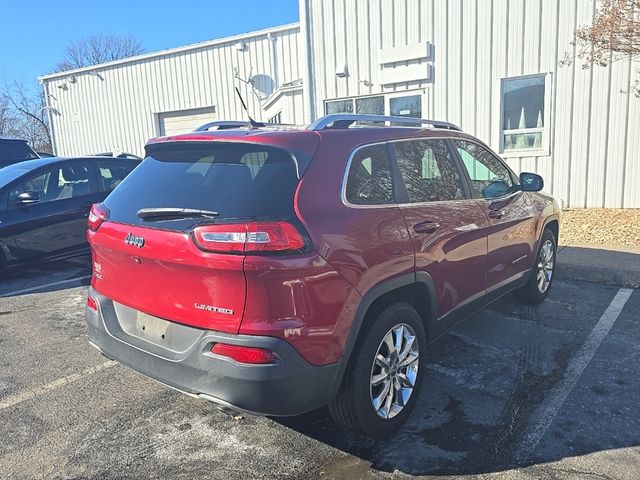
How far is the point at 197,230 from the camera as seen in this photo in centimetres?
247

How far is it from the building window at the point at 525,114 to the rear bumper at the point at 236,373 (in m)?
9.20

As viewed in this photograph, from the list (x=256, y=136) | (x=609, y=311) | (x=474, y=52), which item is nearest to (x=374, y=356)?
(x=256, y=136)

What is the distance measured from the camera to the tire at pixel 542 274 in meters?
5.09

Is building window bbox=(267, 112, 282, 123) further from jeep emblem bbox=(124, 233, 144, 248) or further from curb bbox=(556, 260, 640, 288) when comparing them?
jeep emblem bbox=(124, 233, 144, 248)

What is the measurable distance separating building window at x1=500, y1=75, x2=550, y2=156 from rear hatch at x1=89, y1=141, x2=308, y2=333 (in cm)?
897

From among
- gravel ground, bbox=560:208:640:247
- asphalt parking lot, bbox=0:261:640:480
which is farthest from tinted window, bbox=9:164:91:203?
gravel ground, bbox=560:208:640:247

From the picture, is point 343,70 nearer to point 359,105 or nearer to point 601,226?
point 359,105

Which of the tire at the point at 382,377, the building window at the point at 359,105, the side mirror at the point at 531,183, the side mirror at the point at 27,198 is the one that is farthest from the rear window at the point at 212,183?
the building window at the point at 359,105

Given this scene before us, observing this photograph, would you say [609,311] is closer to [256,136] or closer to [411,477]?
[411,477]

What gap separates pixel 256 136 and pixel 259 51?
558 inches

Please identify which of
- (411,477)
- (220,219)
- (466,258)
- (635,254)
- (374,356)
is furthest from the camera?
(635,254)

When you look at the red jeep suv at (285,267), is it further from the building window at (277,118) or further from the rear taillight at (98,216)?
the building window at (277,118)

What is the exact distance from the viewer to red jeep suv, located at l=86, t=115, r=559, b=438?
7.88ft

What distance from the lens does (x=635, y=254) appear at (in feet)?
21.9
